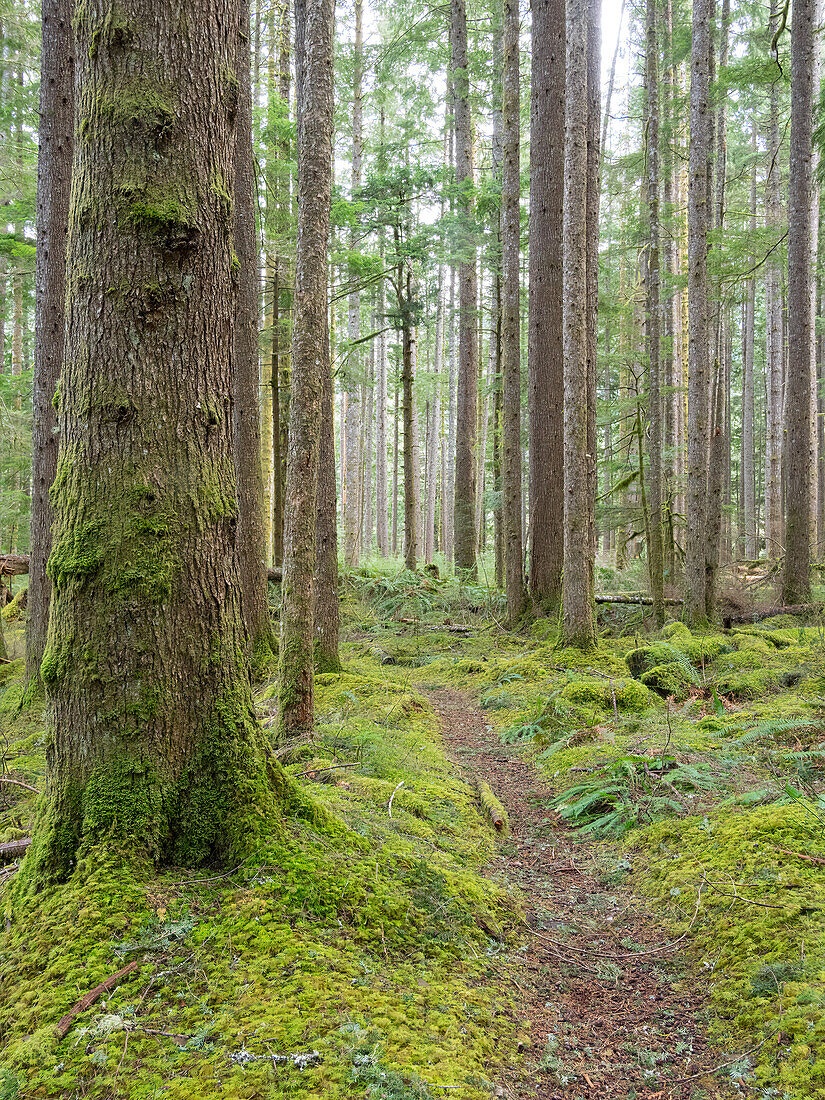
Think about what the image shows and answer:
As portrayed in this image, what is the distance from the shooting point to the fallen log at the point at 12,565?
12.6m

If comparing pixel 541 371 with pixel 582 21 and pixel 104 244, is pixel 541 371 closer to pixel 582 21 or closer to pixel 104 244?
pixel 582 21

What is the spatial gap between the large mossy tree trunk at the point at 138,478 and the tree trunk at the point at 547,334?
844 centimetres

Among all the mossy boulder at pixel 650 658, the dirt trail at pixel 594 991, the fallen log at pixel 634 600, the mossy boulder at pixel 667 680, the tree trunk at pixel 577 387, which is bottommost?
the dirt trail at pixel 594 991

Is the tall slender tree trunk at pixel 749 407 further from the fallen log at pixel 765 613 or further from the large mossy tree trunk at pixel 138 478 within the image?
the large mossy tree trunk at pixel 138 478

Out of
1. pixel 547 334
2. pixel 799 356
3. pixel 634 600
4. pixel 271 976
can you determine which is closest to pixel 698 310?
A: pixel 547 334

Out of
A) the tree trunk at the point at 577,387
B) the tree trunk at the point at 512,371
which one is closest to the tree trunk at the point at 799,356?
the tree trunk at the point at 512,371

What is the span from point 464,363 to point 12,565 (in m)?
11.0

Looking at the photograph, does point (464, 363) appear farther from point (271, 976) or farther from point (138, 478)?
point (271, 976)

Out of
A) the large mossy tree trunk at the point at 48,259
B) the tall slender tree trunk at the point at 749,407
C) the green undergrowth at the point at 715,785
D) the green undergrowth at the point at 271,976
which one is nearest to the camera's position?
the green undergrowth at the point at 271,976

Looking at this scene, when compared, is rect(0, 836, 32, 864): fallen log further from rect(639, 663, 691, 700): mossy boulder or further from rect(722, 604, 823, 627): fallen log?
rect(722, 604, 823, 627): fallen log

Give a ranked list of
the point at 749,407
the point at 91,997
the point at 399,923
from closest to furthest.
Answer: the point at 91,997, the point at 399,923, the point at 749,407

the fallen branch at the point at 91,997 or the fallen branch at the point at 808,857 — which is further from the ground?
the fallen branch at the point at 91,997

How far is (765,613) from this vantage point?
10648 mm

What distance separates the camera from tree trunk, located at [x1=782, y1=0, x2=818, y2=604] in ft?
34.8
